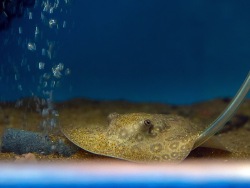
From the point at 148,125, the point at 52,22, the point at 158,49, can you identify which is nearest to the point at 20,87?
the point at 52,22

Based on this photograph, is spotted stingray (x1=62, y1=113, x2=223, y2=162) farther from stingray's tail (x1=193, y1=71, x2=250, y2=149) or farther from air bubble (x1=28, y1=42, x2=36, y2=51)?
air bubble (x1=28, y1=42, x2=36, y2=51)

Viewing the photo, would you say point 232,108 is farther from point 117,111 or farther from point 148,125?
point 117,111

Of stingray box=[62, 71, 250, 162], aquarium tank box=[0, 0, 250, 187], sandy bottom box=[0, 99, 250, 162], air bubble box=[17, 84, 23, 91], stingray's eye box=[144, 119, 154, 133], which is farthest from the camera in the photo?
air bubble box=[17, 84, 23, 91]

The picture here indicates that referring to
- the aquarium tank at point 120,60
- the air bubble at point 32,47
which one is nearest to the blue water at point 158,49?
the aquarium tank at point 120,60

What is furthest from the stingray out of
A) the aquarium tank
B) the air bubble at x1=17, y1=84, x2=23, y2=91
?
the air bubble at x1=17, y1=84, x2=23, y2=91

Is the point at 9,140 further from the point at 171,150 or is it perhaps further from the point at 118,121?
the point at 171,150

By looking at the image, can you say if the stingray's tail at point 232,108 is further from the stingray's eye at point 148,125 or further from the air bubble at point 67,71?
the air bubble at point 67,71
